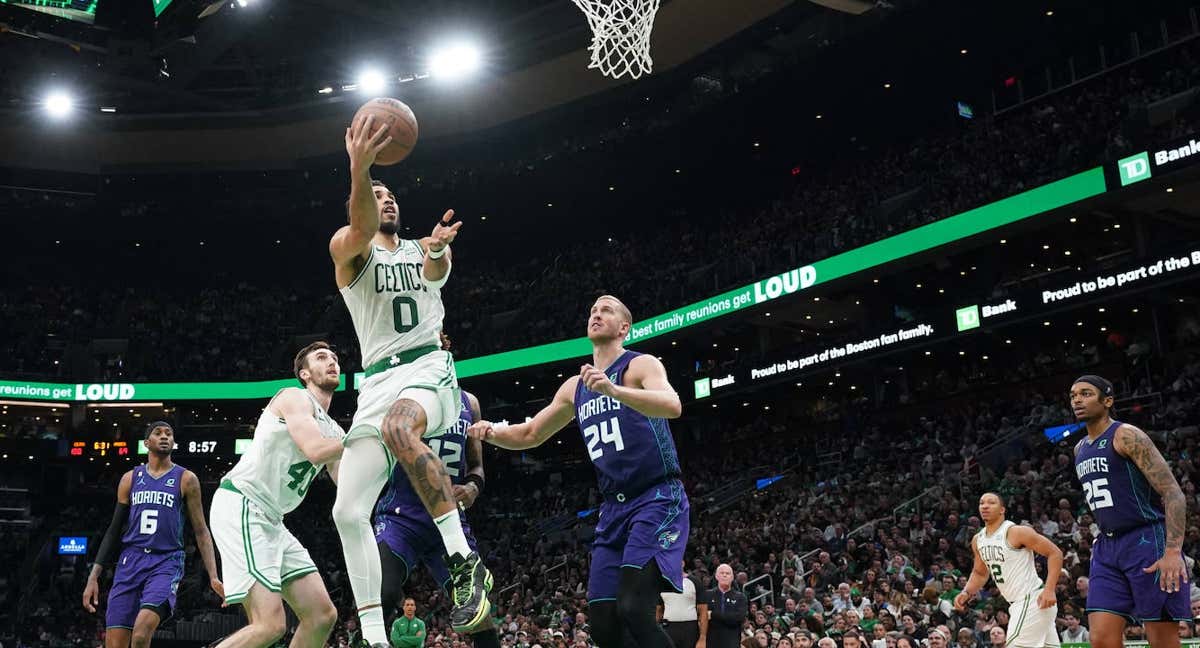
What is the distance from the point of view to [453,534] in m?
5.27

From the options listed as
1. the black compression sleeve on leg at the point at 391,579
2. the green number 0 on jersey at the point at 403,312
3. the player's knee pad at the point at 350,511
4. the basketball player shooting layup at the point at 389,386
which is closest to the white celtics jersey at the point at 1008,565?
the black compression sleeve on leg at the point at 391,579

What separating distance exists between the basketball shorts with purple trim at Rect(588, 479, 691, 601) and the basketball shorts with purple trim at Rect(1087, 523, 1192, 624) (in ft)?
11.0

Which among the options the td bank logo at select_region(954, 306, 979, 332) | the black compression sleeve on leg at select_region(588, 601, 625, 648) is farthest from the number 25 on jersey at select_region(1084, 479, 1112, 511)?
the td bank logo at select_region(954, 306, 979, 332)

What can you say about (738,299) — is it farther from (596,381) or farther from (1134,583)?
(596,381)

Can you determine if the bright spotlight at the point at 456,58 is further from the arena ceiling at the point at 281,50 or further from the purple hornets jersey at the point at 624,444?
the purple hornets jersey at the point at 624,444

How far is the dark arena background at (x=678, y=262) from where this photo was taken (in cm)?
2084

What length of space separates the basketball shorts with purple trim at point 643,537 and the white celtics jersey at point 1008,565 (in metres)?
4.97

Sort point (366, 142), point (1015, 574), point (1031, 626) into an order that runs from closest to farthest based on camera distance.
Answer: point (366, 142) → point (1031, 626) → point (1015, 574)

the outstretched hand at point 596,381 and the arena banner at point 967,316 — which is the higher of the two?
the arena banner at point 967,316

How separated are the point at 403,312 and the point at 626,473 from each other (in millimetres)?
1603

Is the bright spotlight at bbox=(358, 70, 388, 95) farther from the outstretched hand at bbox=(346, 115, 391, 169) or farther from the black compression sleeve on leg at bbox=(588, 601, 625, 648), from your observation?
the black compression sleeve on leg at bbox=(588, 601, 625, 648)

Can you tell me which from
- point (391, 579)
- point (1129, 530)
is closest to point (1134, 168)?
point (1129, 530)

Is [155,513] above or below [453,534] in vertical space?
above

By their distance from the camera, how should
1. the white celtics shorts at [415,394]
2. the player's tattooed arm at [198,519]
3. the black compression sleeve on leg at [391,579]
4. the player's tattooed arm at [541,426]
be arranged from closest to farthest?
the white celtics shorts at [415,394], the black compression sleeve on leg at [391,579], the player's tattooed arm at [541,426], the player's tattooed arm at [198,519]
